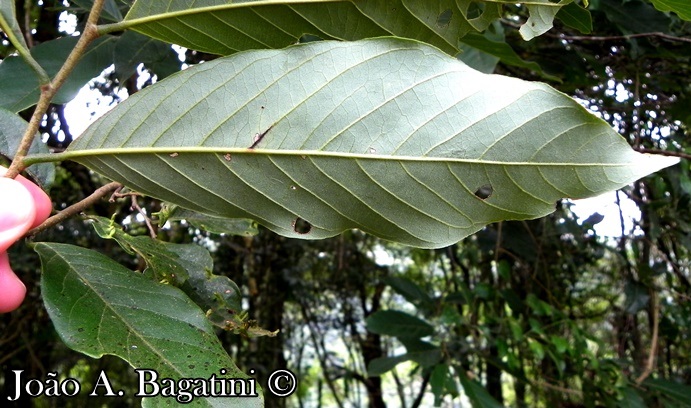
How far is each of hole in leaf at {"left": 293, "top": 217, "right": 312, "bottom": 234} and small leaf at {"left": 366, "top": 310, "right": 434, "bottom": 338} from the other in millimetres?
1101

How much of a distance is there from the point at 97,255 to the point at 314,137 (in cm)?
23

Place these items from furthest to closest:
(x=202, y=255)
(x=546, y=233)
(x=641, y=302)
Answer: (x=546, y=233), (x=641, y=302), (x=202, y=255)

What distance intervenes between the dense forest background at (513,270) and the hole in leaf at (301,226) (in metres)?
0.38

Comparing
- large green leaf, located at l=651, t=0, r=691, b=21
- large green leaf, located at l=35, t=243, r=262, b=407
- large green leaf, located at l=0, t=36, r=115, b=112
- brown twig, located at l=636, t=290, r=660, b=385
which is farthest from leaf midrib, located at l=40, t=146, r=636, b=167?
brown twig, located at l=636, t=290, r=660, b=385

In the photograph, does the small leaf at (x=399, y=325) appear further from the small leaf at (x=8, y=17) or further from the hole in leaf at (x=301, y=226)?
the small leaf at (x=8, y=17)

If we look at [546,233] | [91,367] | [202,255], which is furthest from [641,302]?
[91,367]

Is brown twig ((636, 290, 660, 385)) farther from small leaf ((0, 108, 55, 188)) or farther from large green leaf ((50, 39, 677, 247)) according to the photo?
small leaf ((0, 108, 55, 188))

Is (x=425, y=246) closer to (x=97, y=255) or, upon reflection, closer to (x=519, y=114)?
(x=519, y=114)

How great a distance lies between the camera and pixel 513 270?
6.73 ft

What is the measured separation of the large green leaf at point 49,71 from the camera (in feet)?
2.45

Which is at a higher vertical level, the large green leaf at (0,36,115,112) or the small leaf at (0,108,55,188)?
the large green leaf at (0,36,115,112)

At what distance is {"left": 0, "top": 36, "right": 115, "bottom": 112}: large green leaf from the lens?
2.45ft

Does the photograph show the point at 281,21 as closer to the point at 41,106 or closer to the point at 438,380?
the point at 41,106

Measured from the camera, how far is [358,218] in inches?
17.7
